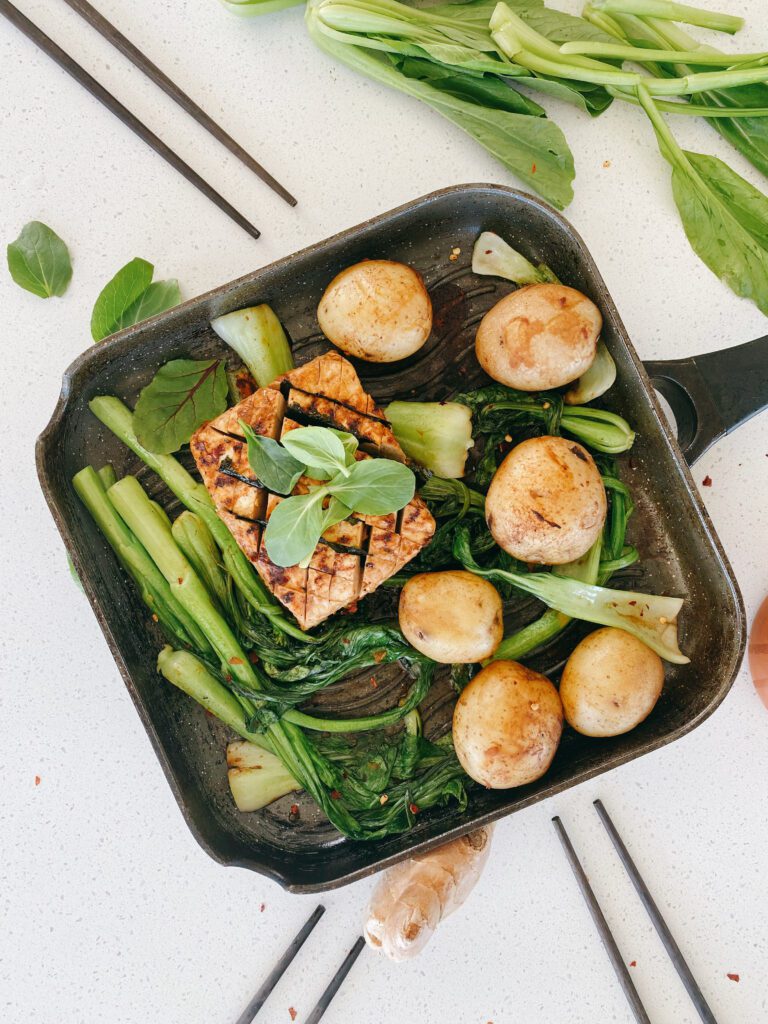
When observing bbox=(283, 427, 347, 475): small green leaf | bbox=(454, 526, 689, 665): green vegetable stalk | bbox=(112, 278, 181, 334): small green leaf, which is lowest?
bbox=(454, 526, 689, 665): green vegetable stalk

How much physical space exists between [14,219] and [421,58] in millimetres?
1319

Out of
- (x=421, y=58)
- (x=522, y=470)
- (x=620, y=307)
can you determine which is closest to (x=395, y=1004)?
(x=522, y=470)

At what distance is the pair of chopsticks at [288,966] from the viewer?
2344 mm

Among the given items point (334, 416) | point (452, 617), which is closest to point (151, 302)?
point (334, 416)

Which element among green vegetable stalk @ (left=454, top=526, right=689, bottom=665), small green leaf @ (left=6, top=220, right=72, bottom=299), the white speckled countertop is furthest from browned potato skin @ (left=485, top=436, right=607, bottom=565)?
small green leaf @ (left=6, top=220, right=72, bottom=299)

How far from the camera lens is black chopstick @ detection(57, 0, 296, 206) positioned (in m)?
2.20

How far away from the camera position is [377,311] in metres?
2.02

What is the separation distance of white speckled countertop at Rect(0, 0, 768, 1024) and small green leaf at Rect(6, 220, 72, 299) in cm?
6

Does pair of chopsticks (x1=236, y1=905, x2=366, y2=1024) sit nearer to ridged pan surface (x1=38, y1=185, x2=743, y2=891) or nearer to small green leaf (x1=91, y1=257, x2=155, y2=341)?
ridged pan surface (x1=38, y1=185, x2=743, y2=891)

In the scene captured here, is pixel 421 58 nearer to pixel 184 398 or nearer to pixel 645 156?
pixel 645 156

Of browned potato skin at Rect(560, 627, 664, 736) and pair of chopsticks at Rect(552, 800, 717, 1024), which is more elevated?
browned potato skin at Rect(560, 627, 664, 736)

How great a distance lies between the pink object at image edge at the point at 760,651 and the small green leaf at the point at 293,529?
1398 millimetres

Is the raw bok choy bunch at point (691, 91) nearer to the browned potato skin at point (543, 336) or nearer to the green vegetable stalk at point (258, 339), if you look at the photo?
the browned potato skin at point (543, 336)

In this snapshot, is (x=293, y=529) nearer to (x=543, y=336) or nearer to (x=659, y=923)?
(x=543, y=336)
